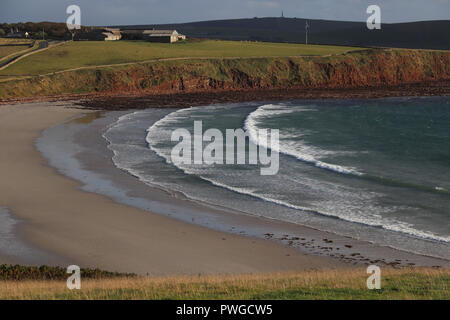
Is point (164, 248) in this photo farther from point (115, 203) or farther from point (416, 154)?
point (416, 154)

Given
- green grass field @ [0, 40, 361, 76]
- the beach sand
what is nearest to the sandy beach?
the beach sand

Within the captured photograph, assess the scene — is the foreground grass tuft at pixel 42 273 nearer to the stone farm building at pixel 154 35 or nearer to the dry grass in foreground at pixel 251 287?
the dry grass in foreground at pixel 251 287

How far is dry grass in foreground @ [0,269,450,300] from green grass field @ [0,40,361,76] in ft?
215

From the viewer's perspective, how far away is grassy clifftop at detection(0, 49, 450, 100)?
77.7 metres

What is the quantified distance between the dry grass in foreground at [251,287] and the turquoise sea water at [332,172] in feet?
19.4

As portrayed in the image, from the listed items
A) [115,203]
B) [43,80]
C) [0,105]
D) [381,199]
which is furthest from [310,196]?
[43,80]

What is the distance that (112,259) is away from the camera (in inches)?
830

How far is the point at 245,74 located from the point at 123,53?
59.4ft

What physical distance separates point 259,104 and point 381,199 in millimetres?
47008

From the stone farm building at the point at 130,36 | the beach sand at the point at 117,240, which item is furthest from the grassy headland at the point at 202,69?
the beach sand at the point at 117,240

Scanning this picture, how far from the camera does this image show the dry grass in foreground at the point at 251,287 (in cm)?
1437

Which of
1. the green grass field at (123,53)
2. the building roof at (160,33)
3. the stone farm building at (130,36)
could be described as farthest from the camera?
the building roof at (160,33)

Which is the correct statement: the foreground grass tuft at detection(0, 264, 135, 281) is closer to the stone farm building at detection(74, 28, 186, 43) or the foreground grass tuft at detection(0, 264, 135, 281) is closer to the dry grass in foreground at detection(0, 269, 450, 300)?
the dry grass in foreground at detection(0, 269, 450, 300)

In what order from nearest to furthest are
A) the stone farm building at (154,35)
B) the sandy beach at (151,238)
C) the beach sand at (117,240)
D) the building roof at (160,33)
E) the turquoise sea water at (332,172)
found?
the beach sand at (117,240)
the sandy beach at (151,238)
the turquoise sea water at (332,172)
the stone farm building at (154,35)
the building roof at (160,33)
